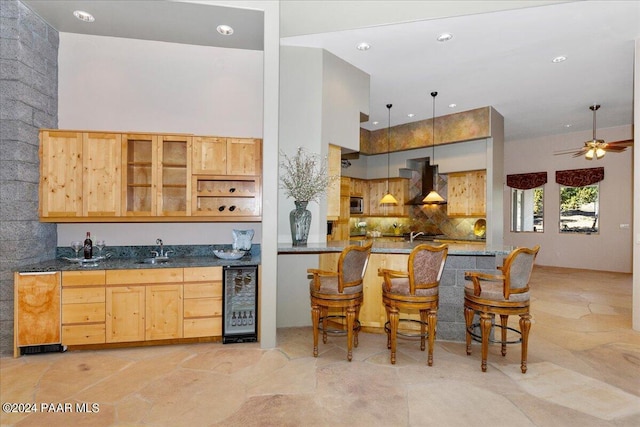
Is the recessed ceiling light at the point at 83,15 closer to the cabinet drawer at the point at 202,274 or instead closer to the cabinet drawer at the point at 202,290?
the cabinet drawer at the point at 202,274

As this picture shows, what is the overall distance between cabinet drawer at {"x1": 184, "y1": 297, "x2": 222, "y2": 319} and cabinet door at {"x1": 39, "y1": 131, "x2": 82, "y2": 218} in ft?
5.22

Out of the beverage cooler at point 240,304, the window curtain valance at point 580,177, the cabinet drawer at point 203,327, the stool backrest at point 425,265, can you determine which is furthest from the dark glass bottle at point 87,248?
the window curtain valance at point 580,177

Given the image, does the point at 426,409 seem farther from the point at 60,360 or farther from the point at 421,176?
the point at 421,176

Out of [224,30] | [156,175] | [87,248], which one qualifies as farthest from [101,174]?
[224,30]

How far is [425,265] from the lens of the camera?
306 cm

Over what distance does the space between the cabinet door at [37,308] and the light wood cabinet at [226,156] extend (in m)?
1.85

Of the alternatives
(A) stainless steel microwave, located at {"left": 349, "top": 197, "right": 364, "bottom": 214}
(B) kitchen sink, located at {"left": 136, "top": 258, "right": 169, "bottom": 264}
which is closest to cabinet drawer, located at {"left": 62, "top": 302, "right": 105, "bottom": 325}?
(B) kitchen sink, located at {"left": 136, "top": 258, "right": 169, "bottom": 264}

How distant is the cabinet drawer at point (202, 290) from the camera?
359cm

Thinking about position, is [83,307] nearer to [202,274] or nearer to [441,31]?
[202,274]

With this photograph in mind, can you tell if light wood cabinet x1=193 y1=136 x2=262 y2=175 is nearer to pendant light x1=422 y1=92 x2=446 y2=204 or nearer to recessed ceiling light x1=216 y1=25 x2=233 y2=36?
recessed ceiling light x1=216 y1=25 x2=233 y2=36

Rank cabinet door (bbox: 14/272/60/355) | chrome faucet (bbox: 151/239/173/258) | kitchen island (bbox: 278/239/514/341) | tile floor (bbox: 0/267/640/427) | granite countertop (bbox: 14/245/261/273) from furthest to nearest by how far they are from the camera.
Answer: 1. chrome faucet (bbox: 151/239/173/258)
2. kitchen island (bbox: 278/239/514/341)
3. granite countertop (bbox: 14/245/261/273)
4. cabinet door (bbox: 14/272/60/355)
5. tile floor (bbox: 0/267/640/427)

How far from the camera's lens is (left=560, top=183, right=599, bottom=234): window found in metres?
8.54

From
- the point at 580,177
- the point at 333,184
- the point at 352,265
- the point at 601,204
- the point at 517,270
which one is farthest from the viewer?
the point at 580,177

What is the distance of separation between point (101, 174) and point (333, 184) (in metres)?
2.83
